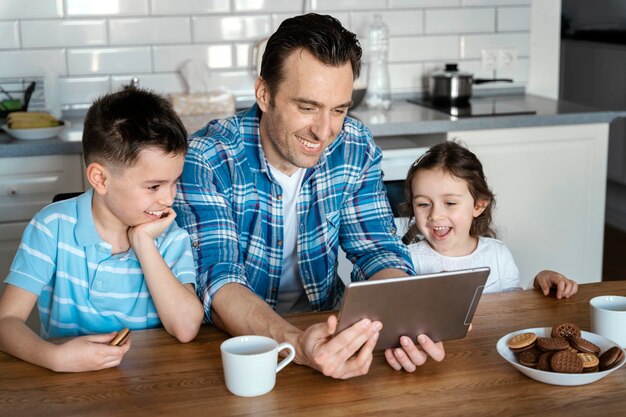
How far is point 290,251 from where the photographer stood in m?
2.21

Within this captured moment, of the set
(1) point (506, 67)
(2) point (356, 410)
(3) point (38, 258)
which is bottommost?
(2) point (356, 410)

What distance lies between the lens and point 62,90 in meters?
3.55

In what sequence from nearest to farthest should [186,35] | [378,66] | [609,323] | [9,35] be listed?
[609,323] → [9,35] → [186,35] → [378,66]

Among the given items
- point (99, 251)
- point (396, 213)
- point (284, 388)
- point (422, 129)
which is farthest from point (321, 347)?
point (422, 129)

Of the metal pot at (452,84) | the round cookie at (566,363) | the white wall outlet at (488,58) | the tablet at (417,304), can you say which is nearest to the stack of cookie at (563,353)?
the round cookie at (566,363)

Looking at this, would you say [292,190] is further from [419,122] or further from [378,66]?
[378,66]

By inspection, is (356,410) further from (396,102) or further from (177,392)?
(396,102)

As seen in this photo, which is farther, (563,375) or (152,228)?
(152,228)

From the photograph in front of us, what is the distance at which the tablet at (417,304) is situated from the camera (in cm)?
138

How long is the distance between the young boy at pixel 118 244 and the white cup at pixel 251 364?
0.24 m

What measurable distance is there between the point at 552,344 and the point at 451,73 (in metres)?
2.32

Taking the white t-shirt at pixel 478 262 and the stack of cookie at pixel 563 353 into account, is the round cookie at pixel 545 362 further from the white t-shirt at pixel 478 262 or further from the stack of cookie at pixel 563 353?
the white t-shirt at pixel 478 262

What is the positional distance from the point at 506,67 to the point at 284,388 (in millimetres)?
2826

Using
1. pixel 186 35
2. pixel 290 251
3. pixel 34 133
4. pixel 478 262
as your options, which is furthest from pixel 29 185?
pixel 478 262
